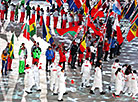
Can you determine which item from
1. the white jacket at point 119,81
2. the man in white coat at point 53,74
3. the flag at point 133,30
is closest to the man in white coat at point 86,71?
the man in white coat at point 53,74

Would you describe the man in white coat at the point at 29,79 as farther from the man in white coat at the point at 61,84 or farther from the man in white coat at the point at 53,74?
the man in white coat at the point at 61,84

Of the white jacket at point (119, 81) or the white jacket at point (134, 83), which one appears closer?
the white jacket at point (119, 81)

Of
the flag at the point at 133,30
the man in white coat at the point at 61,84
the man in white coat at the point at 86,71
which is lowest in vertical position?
the man in white coat at the point at 61,84

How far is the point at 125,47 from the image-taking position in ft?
74.1

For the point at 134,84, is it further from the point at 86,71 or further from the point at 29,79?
the point at 29,79

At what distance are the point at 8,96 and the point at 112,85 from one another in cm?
468

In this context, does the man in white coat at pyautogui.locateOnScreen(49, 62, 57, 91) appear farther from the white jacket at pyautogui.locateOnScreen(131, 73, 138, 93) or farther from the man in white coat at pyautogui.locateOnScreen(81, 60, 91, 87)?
the white jacket at pyautogui.locateOnScreen(131, 73, 138, 93)

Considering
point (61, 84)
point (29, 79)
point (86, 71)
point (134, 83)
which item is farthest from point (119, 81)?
point (29, 79)

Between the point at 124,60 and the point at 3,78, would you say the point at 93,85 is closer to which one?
the point at 3,78

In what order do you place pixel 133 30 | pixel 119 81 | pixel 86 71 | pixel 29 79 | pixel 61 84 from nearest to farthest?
pixel 61 84 < pixel 119 81 < pixel 29 79 < pixel 86 71 < pixel 133 30

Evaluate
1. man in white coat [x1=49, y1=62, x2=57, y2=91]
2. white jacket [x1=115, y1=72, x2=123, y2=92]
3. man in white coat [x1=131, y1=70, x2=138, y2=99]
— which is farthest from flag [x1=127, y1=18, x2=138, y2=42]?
man in white coat [x1=49, y1=62, x2=57, y2=91]

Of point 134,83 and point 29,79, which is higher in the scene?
point 29,79

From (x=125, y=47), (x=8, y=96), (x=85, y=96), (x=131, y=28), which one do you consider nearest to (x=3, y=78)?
(x=8, y=96)

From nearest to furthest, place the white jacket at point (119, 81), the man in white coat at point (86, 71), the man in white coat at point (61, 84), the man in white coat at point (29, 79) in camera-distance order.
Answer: the man in white coat at point (61, 84) → the white jacket at point (119, 81) → the man in white coat at point (29, 79) → the man in white coat at point (86, 71)
